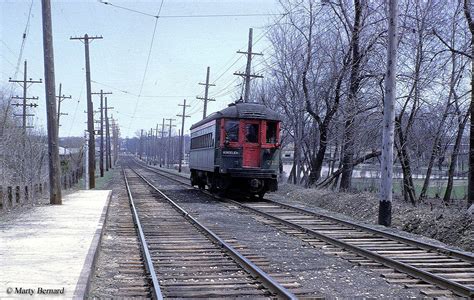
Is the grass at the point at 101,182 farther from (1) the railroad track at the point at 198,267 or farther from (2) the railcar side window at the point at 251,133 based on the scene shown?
(1) the railroad track at the point at 198,267

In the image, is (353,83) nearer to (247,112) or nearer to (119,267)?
(247,112)

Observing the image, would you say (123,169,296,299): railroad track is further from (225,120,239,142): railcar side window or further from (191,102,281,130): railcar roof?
(191,102,281,130): railcar roof

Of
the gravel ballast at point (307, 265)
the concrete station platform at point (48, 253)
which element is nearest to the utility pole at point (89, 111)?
the concrete station platform at point (48, 253)

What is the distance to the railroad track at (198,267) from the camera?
6.82 m

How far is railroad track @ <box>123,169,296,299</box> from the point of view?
682cm

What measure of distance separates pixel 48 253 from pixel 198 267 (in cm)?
241

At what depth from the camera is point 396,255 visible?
31.4 ft

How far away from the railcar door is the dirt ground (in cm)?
290

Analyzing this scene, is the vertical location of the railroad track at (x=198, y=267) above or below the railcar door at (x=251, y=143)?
below

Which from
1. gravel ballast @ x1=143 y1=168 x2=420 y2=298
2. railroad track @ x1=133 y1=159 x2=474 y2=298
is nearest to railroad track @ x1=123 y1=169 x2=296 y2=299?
gravel ballast @ x1=143 y1=168 x2=420 y2=298

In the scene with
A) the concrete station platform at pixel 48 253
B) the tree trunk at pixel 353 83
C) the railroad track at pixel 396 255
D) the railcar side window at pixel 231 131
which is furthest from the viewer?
the tree trunk at pixel 353 83

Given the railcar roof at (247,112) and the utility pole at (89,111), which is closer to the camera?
the railcar roof at (247,112)

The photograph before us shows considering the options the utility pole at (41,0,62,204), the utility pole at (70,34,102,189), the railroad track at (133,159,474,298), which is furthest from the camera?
the utility pole at (70,34,102,189)

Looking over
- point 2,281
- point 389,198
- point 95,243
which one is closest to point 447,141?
point 389,198
